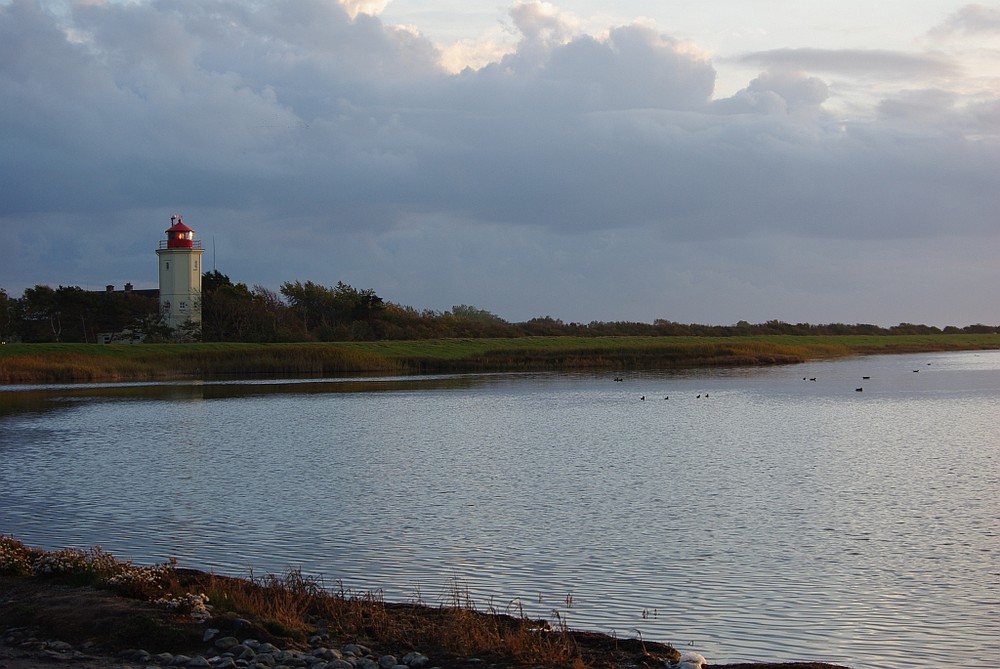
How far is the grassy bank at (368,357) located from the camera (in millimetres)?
66625

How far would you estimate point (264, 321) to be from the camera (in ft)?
318

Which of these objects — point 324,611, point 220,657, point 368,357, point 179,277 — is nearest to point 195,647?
point 220,657

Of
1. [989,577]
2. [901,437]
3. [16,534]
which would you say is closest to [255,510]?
[16,534]

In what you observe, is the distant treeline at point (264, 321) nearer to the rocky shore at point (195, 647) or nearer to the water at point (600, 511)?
the water at point (600, 511)

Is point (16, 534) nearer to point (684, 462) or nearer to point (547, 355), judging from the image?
point (684, 462)

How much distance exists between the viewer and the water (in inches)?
428

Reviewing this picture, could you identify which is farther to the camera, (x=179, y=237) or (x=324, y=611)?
(x=179, y=237)

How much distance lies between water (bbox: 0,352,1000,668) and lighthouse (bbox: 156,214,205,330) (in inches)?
2119

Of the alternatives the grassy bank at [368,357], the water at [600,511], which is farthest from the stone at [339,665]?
the grassy bank at [368,357]

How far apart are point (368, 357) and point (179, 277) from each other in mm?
24675

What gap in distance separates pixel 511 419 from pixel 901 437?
515 inches

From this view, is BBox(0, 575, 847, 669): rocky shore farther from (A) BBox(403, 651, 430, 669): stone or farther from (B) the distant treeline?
(B) the distant treeline

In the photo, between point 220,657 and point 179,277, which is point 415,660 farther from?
point 179,277

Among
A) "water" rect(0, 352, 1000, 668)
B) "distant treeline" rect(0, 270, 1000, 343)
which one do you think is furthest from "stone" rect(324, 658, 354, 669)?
"distant treeline" rect(0, 270, 1000, 343)
